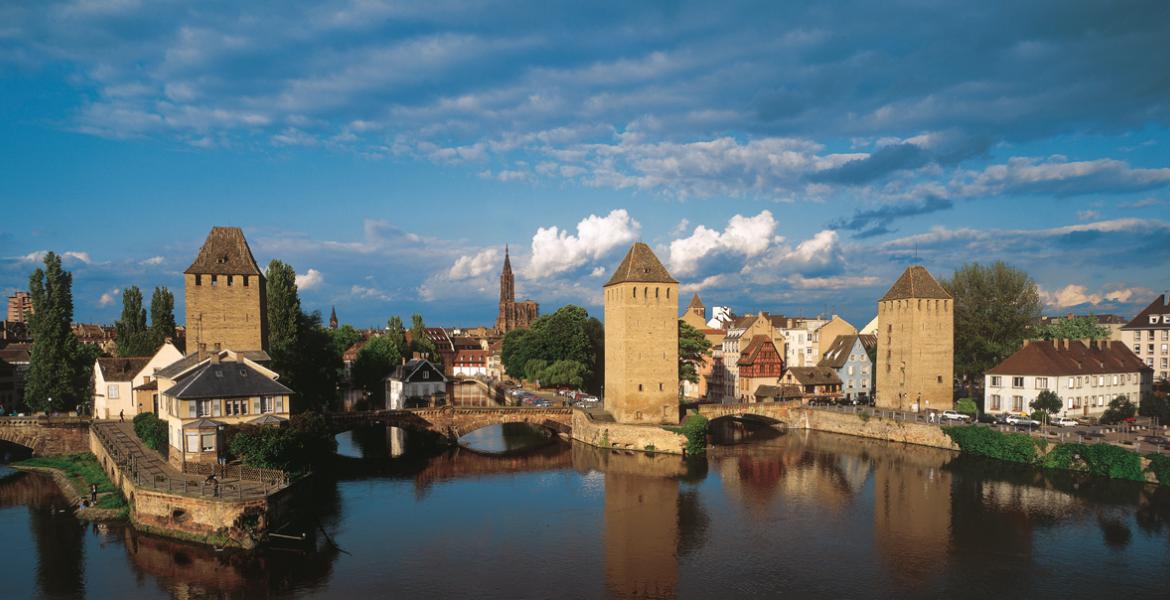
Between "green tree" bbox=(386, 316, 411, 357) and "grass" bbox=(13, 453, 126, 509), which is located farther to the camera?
"green tree" bbox=(386, 316, 411, 357)

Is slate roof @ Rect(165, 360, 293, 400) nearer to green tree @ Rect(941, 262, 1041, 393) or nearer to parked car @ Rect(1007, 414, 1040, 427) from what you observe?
parked car @ Rect(1007, 414, 1040, 427)

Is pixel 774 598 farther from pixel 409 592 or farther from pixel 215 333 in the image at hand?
pixel 215 333

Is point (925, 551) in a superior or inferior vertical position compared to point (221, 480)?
inferior

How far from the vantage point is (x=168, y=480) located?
83.2 feet

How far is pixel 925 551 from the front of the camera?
965 inches

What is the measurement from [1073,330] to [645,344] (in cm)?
3739

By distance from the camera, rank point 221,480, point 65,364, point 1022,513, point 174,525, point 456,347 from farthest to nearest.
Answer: point 456,347
point 65,364
point 1022,513
point 221,480
point 174,525

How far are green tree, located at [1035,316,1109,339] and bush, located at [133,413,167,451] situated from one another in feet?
190

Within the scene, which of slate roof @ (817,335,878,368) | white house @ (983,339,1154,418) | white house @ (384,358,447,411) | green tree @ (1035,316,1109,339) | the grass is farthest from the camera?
slate roof @ (817,335,878,368)

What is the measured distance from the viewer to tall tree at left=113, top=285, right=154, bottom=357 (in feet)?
165

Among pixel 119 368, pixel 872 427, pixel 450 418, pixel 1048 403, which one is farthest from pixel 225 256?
pixel 1048 403

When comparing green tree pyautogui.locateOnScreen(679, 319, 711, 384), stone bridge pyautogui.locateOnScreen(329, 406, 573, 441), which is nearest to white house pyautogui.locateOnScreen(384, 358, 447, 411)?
stone bridge pyautogui.locateOnScreen(329, 406, 573, 441)

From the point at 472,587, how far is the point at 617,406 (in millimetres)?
23816

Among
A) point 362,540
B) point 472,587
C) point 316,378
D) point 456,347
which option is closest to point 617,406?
point 316,378
